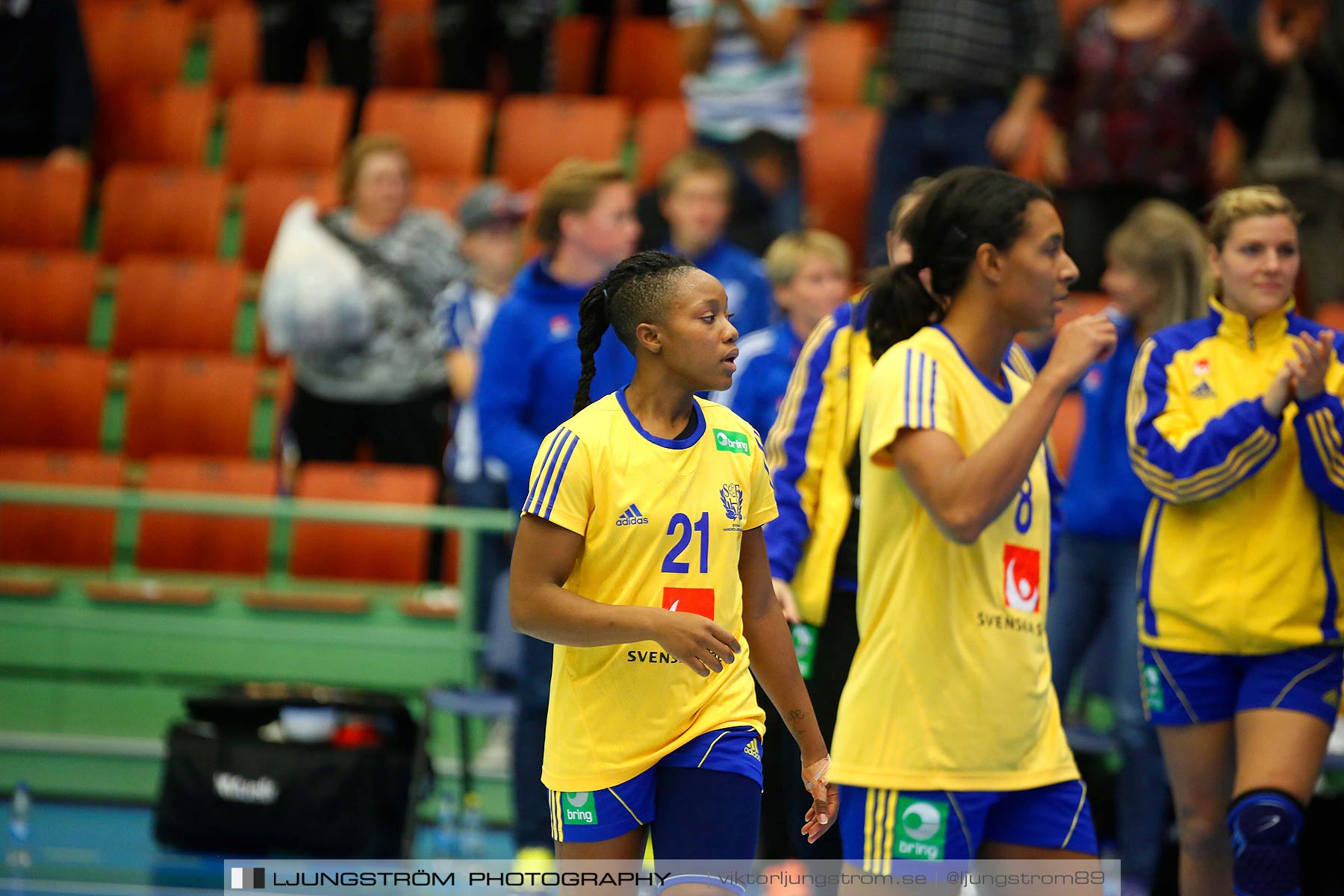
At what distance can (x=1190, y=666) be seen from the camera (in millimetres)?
3717

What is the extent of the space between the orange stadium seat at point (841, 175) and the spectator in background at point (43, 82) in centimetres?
403

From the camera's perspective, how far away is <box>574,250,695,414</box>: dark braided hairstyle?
2953 mm

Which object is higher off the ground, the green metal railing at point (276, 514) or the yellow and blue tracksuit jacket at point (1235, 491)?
the yellow and blue tracksuit jacket at point (1235, 491)

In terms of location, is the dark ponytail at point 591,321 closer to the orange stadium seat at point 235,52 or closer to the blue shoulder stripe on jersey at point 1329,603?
the blue shoulder stripe on jersey at point 1329,603

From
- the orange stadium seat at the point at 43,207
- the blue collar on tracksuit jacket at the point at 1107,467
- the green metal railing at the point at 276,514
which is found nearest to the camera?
the blue collar on tracksuit jacket at the point at 1107,467

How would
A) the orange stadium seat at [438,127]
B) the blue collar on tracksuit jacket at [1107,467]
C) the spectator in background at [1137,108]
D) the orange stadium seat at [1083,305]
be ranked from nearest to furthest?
the blue collar on tracksuit jacket at [1107,467] < the orange stadium seat at [1083,305] < the spectator in background at [1137,108] < the orange stadium seat at [438,127]

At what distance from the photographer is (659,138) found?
29.5 ft

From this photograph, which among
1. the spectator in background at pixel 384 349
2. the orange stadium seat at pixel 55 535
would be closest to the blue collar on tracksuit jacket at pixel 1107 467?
the spectator in background at pixel 384 349

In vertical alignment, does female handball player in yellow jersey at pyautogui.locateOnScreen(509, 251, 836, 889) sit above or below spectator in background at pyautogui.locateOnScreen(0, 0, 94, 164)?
below

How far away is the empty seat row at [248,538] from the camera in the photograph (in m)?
7.02

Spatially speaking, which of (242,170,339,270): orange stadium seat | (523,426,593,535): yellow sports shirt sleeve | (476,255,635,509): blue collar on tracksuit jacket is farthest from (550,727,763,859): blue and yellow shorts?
(242,170,339,270): orange stadium seat

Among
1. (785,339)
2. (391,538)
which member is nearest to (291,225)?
(391,538)

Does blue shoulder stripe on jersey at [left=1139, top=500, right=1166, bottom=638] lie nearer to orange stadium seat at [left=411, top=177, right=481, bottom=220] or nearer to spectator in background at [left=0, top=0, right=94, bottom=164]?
orange stadium seat at [left=411, top=177, right=481, bottom=220]

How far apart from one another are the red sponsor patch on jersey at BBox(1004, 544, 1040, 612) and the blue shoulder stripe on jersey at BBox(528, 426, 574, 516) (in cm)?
89
